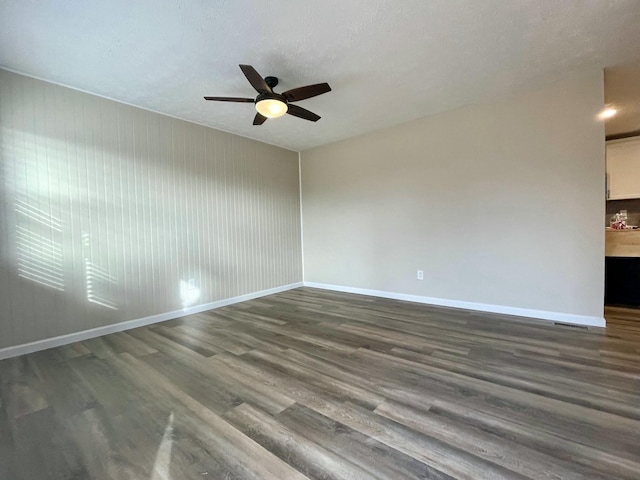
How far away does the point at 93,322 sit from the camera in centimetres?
296

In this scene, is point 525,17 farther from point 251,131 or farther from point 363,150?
point 251,131

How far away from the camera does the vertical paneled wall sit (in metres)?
2.56

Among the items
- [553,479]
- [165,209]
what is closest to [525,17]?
[553,479]

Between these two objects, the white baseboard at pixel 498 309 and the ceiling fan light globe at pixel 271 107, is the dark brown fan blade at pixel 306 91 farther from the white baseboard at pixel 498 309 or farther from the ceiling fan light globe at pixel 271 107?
the white baseboard at pixel 498 309

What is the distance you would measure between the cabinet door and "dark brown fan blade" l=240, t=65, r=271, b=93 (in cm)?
515

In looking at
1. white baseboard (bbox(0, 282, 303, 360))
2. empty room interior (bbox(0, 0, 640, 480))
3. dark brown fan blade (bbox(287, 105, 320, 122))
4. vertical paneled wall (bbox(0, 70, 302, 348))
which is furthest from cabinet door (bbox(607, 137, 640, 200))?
white baseboard (bbox(0, 282, 303, 360))

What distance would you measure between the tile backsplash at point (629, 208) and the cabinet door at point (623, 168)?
35cm

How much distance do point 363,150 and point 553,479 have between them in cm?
408

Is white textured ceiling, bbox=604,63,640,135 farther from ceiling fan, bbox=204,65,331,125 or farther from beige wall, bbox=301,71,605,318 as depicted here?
ceiling fan, bbox=204,65,331,125

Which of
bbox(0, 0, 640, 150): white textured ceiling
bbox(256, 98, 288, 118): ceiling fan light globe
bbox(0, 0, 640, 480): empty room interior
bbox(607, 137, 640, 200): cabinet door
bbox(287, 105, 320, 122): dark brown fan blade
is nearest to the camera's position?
bbox(0, 0, 640, 480): empty room interior

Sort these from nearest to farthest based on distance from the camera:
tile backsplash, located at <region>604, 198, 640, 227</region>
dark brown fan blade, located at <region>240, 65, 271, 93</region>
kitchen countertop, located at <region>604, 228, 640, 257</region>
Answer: dark brown fan blade, located at <region>240, 65, 271, 93</region>, kitchen countertop, located at <region>604, 228, 640, 257</region>, tile backsplash, located at <region>604, 198, 640, 227</region>

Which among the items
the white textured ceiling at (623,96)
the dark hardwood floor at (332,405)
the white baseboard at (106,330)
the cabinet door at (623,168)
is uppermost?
the white textured ceiling at (623,96)

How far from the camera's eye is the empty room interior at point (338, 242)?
1.45 m

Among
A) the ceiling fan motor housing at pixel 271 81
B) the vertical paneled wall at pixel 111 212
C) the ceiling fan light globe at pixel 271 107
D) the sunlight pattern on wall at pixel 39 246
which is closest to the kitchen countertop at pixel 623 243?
the ceiling fan light globe at pixel 271 107
